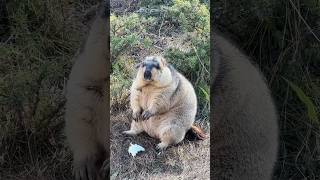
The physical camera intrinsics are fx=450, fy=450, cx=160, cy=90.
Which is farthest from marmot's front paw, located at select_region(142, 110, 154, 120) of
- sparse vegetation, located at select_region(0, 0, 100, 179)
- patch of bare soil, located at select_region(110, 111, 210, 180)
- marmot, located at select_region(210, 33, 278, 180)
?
sparse vegetation, located at select_region(0, 0, 100, 179)

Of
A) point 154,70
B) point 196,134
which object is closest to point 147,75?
point 154,70

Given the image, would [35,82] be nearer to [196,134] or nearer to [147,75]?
[147,75]

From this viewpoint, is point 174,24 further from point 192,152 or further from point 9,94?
point 9,94

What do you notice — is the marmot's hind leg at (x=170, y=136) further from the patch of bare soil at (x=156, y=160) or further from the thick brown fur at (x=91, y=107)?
the thick brown fur at (x=91, y=107)

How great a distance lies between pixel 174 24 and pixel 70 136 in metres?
0.88

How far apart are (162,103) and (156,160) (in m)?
0.33

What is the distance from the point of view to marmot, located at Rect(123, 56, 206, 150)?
2525 mm

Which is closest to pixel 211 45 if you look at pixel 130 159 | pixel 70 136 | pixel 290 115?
pixel 290 115

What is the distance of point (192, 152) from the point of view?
8.22ft

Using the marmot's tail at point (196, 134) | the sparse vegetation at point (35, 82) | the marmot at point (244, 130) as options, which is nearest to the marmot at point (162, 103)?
the marmot's tail at point (196, 134)

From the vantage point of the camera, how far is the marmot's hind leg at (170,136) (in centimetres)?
253

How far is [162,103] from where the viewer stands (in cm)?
259

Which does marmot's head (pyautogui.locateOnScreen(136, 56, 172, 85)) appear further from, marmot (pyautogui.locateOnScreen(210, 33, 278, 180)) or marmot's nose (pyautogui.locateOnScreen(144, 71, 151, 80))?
marmot (pyautogui.locateOnScreen(210, 33, 278, 180))

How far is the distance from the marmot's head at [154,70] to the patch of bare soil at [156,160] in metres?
0.28
